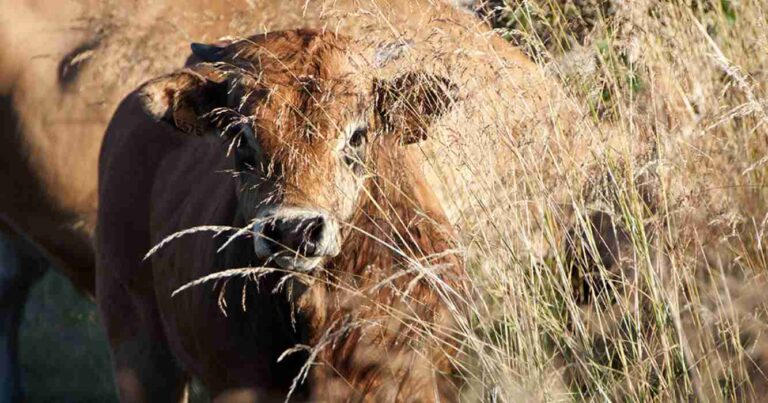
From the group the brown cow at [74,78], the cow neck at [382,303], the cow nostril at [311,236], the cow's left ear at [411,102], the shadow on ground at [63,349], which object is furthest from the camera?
the shadow on ground at [63,349]

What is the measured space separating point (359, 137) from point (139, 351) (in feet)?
5.37

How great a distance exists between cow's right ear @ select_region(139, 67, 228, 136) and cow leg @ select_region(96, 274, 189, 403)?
40.4 inches

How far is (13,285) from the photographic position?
794cm

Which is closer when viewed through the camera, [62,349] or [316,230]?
[316,230]

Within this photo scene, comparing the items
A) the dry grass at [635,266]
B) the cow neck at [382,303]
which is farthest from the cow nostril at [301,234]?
the dry grass at [635,266]

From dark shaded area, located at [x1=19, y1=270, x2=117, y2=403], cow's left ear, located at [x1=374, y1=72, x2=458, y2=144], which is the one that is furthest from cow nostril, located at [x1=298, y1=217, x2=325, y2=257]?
dark shaded area, located at [x1=19, y1=270, x2=117, y2=403]

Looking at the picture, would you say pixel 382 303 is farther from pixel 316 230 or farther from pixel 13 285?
pixel 13 285

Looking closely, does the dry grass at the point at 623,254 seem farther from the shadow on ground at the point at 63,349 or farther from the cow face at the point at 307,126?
the shadow on ground at the point at 63,349

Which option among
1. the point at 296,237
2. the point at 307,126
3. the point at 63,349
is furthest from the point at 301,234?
the point at 63,349

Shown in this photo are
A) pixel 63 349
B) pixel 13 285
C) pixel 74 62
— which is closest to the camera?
pixel 74 62

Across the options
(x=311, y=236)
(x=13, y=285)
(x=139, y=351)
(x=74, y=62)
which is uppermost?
(x=311, y=236)

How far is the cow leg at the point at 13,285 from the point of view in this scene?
306 inches

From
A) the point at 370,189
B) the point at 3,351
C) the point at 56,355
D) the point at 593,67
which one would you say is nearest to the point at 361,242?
the point at 370,189

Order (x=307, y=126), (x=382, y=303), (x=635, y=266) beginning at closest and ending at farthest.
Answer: (x=635, y=266), (x=307, y=126), (x=382, y=303)
